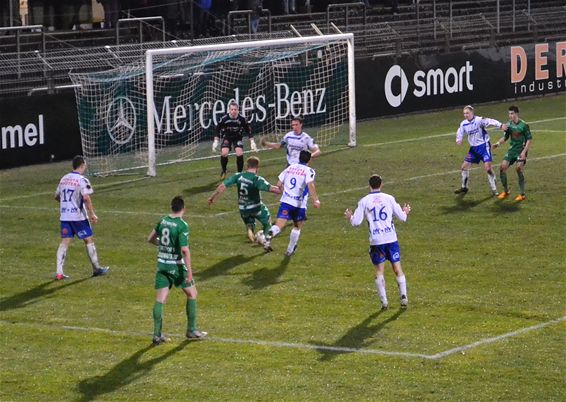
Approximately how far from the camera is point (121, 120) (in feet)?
119

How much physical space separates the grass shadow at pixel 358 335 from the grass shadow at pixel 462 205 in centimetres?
808

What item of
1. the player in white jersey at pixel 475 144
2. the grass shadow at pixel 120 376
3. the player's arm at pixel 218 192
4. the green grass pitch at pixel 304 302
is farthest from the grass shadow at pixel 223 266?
the player in white jersey at pixel 475 144

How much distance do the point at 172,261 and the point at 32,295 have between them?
14.7 ft

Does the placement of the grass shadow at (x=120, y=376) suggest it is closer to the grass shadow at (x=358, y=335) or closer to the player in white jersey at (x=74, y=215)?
the grass shadow at (x=358, y=335)

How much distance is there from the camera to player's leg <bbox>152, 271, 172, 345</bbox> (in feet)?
62.9

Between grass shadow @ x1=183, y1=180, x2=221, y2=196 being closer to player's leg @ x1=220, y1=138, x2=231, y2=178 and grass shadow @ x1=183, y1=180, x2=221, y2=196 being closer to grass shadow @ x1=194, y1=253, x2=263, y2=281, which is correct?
player's leg @ x1=220, y1=138, x2=231, y2=178

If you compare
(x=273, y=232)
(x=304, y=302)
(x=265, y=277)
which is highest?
(x=273, y=232)

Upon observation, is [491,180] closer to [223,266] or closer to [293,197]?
[293,197]

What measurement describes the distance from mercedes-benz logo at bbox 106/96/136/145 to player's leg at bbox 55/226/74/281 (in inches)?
493

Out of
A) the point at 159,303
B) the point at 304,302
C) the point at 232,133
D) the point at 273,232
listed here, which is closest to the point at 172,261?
the point at 159,303

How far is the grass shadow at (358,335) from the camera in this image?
18734 millimetres

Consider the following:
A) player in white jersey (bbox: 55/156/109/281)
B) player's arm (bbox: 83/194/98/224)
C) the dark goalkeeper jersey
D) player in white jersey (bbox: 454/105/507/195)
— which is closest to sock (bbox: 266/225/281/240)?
player in white jersey (bbox: 55/156/109/281)

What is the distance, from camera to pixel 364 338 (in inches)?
765

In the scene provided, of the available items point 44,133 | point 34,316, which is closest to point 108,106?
point 44,133
